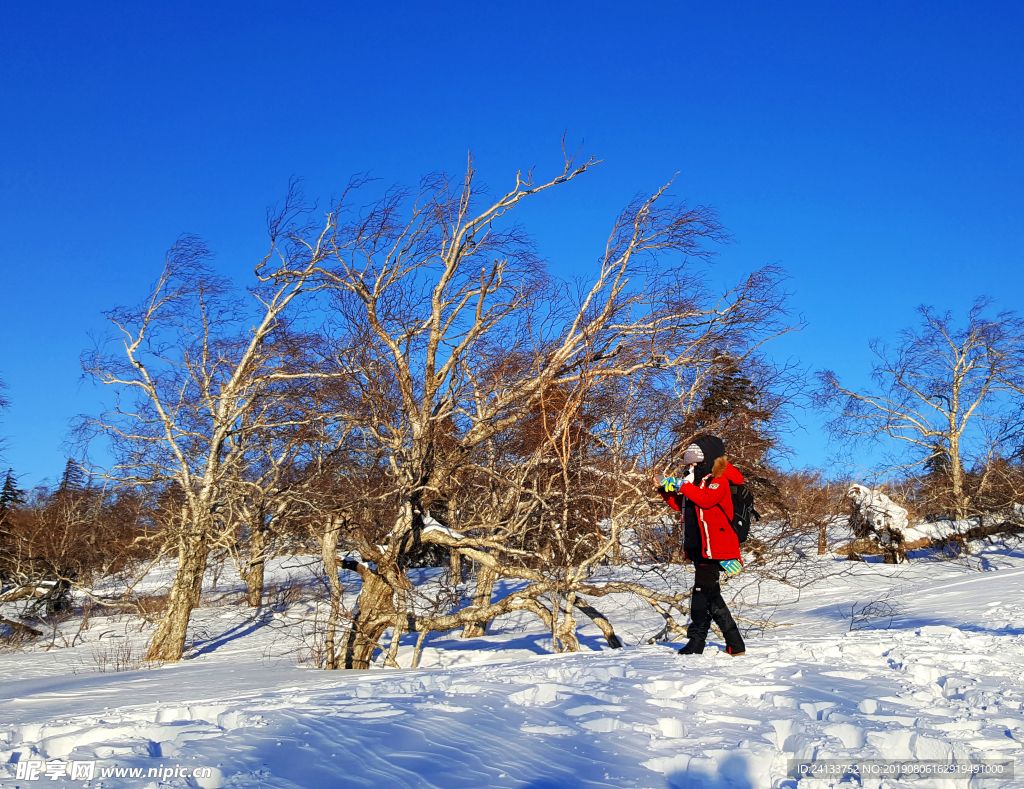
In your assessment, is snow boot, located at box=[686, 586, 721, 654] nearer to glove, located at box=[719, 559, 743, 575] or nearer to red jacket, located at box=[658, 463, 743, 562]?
glove, located at box=[719, 559, 743, 575]

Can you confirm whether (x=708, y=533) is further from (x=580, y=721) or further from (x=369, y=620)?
(x=369, y=620)

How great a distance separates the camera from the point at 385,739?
10.9ft

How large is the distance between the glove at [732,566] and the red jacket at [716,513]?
0.05m

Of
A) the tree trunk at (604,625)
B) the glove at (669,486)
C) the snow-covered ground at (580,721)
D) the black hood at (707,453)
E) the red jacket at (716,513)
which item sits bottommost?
the tree trunk at (604,625)

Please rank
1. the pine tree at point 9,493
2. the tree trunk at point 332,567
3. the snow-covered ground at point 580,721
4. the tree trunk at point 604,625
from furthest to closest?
the pine tree at point 9,493, the tree trunk at point 332,567, the tree trunk at point 604,625, the snow-covered ground at point 580,721

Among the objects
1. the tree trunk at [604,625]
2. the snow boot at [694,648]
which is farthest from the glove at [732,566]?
the tree trunk at [604,625]

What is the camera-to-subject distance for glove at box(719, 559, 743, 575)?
6.02 meters

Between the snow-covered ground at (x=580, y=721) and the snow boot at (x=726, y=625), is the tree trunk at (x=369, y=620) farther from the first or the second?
the snow boot at (x=726, y=625)

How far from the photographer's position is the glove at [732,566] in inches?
237

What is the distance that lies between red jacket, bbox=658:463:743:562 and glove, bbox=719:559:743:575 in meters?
0.05

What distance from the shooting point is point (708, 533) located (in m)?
6.09

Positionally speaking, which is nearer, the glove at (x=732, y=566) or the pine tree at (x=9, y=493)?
the glove at (x=732, y=566)

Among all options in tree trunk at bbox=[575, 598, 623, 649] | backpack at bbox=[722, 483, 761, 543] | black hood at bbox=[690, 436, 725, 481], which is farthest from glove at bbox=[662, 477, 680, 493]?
tree trunk at bbox=[575, 598, 623, 649]

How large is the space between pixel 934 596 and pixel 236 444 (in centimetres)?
1329
